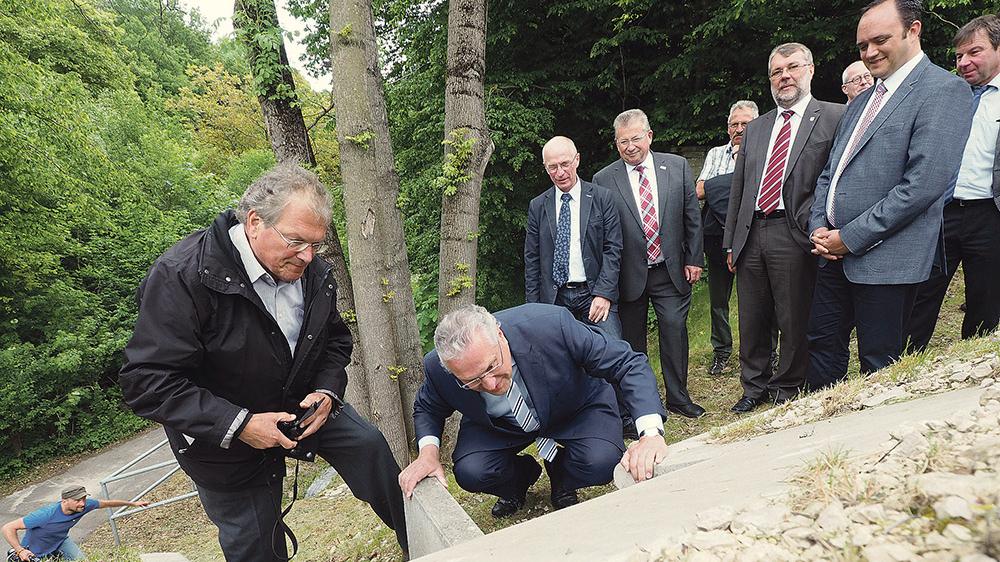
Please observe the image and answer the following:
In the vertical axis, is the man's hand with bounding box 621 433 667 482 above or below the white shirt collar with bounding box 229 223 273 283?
below

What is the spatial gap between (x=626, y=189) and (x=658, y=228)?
372mm

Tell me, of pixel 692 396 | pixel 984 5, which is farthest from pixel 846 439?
pixel 984 5

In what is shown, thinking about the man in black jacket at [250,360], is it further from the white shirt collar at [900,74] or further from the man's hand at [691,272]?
the white shirt collar at [900,74]

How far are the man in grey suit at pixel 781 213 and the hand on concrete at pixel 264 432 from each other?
3009 mm

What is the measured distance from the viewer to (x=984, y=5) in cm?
611

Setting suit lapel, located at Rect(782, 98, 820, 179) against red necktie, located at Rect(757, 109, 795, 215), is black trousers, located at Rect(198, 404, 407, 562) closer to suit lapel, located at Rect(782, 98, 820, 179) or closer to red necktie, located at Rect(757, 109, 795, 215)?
red necktie, located at Rect(757, 109, 795, 215)

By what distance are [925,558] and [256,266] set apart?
2.37 m

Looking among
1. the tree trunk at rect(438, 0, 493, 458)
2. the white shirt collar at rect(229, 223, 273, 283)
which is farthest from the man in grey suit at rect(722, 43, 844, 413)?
the white shirt collar at rect(229, 223, 273, 283)

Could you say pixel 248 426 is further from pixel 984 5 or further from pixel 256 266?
pixel 984 5

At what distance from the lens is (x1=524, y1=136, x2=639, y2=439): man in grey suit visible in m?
4.03

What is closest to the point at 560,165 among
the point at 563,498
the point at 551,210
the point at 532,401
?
the point at 551,210

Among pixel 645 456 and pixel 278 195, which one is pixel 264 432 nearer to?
pixel 278 195

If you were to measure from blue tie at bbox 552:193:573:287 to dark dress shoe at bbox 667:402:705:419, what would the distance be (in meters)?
1.36

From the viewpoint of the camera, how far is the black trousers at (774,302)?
3617mm
